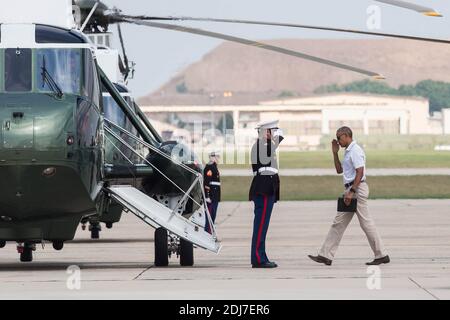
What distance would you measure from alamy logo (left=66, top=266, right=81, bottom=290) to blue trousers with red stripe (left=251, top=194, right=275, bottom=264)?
7.53 ft

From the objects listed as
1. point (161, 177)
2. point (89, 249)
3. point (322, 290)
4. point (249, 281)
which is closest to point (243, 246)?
point (89, 249)

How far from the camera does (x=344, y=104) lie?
183 m

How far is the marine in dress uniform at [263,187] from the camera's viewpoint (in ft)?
56.5

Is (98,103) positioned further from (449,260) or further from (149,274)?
(449,260)

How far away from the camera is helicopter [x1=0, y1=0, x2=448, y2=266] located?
15.3m

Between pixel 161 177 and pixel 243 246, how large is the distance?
4.49 metres

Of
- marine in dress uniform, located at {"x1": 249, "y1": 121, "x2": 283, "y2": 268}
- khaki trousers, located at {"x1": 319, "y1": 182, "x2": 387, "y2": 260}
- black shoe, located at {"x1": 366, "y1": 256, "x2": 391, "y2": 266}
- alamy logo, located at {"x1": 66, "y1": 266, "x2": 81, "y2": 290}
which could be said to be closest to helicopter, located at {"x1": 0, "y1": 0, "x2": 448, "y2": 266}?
alamy logo, located at {"x1": 66, "y1": 266, "x2": 81, "y2": 290}

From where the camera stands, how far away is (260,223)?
17.3m

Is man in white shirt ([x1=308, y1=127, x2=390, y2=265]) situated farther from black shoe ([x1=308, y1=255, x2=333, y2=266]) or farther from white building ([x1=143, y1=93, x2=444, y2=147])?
white building ([x1=143, y1=93, x2=444, y2=147])

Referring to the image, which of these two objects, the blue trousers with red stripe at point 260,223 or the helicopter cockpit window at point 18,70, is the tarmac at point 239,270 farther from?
the helicopter cockpit window at point 18,70

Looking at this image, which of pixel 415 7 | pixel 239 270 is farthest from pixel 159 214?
Result: pixel 415 7

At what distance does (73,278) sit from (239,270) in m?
2.30

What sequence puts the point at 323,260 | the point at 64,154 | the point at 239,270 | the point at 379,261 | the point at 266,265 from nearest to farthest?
the point at 64,154
the point at 239,270
the point at 266,265
the point at 323,260
the point at 379,261

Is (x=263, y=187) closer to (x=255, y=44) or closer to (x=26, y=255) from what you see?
(x=255, y=44)
